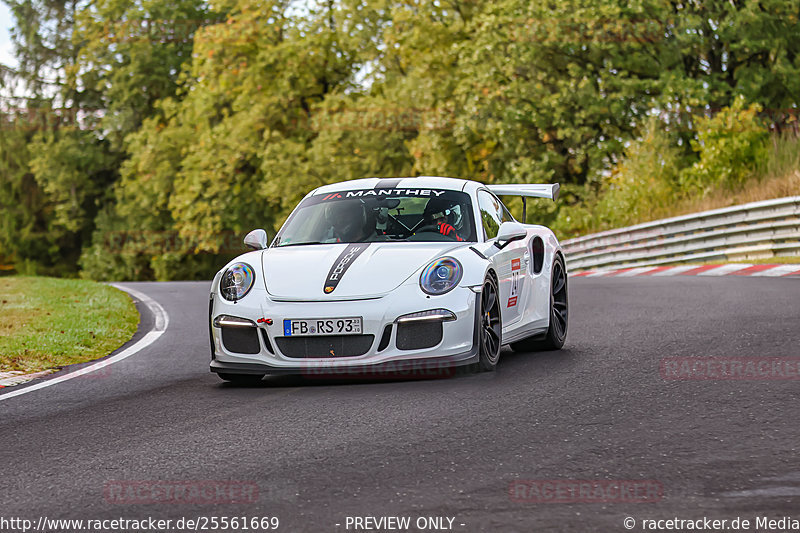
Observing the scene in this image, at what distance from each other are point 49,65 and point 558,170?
35.6 metres

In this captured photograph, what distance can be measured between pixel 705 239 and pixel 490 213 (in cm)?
1422

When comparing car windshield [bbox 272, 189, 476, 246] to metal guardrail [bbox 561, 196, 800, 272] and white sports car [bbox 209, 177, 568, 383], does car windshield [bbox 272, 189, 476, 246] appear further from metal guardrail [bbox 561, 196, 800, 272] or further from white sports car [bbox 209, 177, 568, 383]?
metal guardrail [bbox 561, 196, 800, 272]

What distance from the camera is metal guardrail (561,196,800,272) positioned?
20575mm

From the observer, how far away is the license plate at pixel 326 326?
734 cm

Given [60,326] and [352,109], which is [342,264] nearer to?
[60,326]

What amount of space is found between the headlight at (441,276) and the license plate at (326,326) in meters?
0.53

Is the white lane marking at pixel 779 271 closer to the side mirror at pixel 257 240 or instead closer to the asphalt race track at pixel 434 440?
the asphalt race track at pixel 434 440

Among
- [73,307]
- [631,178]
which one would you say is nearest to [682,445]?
[73,307]

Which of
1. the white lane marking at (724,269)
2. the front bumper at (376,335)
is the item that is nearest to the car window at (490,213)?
the front bumper at (376,335)

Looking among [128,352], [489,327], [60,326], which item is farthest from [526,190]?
[60,326]

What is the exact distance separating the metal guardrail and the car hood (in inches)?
541

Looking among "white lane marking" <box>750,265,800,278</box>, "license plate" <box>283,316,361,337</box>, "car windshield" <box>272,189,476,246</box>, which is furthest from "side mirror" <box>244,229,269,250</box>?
"white lane marking" <box>750,265,800,278</box>

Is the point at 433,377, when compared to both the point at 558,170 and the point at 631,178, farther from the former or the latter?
the point at 558,170

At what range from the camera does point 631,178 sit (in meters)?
27.6
